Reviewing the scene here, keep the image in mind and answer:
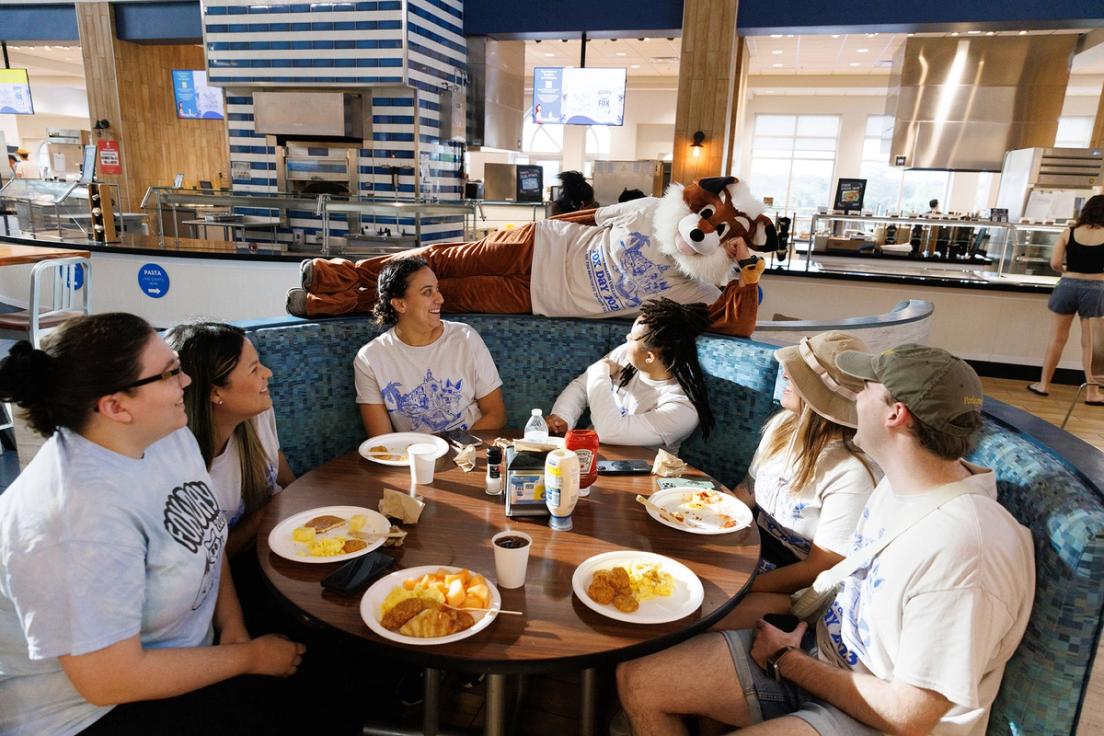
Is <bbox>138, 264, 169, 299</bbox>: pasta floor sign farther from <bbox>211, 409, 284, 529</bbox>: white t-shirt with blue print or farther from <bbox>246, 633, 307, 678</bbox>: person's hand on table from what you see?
<bbox>246, 633, 307, 678</bbox>: person's hand on table

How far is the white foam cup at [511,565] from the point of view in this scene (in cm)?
132

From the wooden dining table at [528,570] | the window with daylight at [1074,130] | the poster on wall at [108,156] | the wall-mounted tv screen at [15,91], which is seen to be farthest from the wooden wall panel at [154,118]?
the window with daylight at [1074,130]

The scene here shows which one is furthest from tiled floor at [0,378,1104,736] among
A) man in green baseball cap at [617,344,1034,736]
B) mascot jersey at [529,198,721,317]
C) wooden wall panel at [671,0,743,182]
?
wooden wall panel at [671,0,743,182]

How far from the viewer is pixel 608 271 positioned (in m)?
3.05

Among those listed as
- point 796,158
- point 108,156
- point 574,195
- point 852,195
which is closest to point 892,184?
point 796,158

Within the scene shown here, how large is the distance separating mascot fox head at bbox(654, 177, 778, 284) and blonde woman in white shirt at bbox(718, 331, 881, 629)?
1122mm

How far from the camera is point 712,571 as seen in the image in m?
1.45

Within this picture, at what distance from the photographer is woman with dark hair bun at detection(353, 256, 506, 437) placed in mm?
2428

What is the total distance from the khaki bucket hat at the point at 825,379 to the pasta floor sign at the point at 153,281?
4.66 m

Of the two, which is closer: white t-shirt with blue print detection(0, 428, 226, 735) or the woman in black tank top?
white t-shirt with blue print detection(0, 428, 226, 735)

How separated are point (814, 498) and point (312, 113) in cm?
674

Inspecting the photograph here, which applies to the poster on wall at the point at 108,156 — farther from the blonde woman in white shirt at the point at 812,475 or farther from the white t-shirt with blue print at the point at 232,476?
the blonde woman in white shirt at the point at 812,475

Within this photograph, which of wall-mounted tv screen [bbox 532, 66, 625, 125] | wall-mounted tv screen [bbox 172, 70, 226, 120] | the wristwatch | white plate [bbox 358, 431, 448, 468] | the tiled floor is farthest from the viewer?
wall-mounted tv screen [bbox 172, 70, 226, 120]

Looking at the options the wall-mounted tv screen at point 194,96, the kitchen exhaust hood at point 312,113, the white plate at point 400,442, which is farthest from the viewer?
the wall-mounted tv screen at point 194,96
